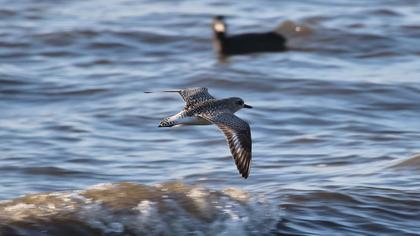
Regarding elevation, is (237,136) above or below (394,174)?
above

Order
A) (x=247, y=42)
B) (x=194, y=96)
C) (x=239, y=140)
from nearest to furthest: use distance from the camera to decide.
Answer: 1. (x=239, y=140)
2. (x=194, y=96)
3. (x=247, y=42)

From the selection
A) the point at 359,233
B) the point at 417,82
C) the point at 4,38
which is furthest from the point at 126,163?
the point at 4,38

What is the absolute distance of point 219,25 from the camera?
14516mm

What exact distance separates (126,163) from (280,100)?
2863mm

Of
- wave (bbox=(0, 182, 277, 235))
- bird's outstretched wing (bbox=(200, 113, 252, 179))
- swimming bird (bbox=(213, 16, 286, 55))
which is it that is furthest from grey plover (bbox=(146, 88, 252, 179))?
swimming bird (bbox=(213, 16, 286, 55))

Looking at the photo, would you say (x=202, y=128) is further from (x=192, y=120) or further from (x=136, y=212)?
(x=136, y=212)

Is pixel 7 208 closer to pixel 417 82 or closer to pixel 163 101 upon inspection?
pixel 163 101

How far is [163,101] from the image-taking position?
11.8 m

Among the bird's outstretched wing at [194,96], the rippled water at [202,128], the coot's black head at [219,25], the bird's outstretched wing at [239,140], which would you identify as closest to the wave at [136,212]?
the rippled water at [202,128]

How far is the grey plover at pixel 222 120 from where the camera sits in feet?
23.9

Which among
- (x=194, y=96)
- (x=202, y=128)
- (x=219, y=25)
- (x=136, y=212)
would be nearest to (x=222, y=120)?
(x=136, y=212)

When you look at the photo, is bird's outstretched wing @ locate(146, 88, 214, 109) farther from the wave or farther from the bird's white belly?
the wave

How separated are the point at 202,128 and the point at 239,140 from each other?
3327 millimetres

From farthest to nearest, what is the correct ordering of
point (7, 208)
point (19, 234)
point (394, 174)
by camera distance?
1. point (394, 174)
2. point (7, 208)
3. point (19, 234)
